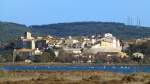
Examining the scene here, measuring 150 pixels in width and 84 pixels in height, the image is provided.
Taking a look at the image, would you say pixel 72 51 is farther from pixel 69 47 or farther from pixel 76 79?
pixel 76 79

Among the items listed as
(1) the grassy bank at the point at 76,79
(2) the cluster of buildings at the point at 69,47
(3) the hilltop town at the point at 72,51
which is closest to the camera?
(1) the grassy bank at the point at 76,79

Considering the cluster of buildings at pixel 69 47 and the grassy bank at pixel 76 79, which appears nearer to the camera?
the grassy bank at pixel 76 79

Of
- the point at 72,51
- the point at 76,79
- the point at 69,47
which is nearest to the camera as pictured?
the point at 76,79

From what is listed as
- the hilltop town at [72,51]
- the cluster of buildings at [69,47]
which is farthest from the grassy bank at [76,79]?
the cluster of buildings at [69,47]

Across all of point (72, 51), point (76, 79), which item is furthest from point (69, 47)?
point (76, 79)

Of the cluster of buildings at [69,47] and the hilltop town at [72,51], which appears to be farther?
the cluster of buildings at [69,47]

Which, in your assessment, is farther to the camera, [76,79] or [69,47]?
[69,47]

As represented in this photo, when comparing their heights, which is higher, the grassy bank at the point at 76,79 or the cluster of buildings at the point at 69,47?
the cluster of buildings at the point at 69,47

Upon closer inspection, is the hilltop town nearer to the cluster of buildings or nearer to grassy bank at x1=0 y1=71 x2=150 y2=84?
the cluster of buildings

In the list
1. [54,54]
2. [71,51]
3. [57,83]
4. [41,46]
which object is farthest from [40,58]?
[57,83]

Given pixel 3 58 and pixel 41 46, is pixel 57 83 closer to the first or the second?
pixel 3 58

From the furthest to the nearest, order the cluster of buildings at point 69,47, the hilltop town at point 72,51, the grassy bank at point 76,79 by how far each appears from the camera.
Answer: the cluster of buildings at point 69,47 → the hilltop town at point 72,51 → the grassy bank at point 76,79

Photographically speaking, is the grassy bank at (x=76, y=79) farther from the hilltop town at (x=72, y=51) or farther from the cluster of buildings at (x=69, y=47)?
the cluster of buildings at (x=69, y=47)

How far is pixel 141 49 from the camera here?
16950 cm
